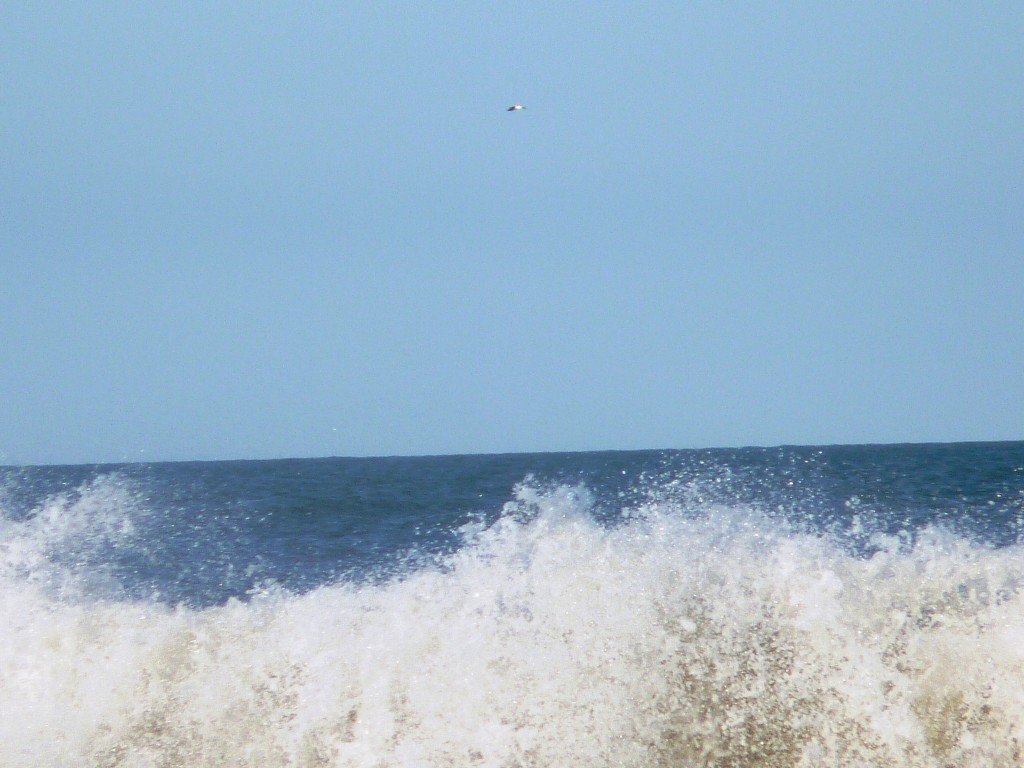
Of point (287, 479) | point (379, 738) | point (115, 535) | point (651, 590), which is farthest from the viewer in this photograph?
point (287, 479)

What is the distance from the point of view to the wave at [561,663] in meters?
7.59

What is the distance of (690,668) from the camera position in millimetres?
8172

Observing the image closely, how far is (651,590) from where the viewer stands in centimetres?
904

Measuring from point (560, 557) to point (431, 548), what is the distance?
31.3 feet

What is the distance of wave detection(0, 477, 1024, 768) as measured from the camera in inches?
299

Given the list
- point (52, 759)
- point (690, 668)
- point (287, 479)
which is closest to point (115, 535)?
point (52, 759)

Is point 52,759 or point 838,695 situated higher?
point 838,695

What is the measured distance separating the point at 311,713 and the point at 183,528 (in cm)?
1268

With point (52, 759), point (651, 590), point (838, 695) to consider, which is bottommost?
point (52, 759)

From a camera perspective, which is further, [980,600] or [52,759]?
[980,600]

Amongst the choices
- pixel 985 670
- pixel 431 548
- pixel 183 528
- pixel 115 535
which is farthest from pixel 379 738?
pixel 183 528

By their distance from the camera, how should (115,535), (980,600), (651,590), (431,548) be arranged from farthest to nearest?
(431,548) → (115,535) → (651,590) → (980,600)

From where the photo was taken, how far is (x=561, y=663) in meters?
8.23

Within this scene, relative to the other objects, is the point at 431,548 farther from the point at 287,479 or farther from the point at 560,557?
the point at 287,479
